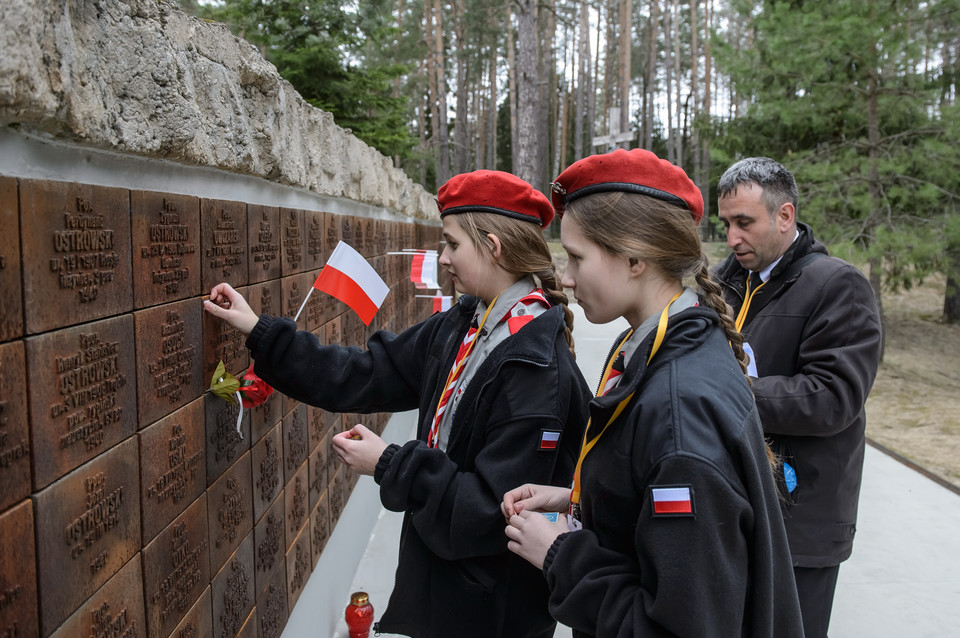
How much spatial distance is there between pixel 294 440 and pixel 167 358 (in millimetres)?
1087

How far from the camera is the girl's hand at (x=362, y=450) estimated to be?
1940mm

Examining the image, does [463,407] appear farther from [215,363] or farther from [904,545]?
[904,545]

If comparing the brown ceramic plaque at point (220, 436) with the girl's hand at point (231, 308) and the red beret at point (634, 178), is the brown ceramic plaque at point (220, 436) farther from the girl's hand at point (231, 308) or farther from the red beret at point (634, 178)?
the red beret at point (634, 178)

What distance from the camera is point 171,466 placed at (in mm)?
1596

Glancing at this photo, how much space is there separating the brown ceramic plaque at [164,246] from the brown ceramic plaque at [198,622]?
2.30 feet

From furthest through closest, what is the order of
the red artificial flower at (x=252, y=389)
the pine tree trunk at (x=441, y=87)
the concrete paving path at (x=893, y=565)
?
the pine tree trunk at (x=441, y=87)
the concrete paving path at (x=893, y=565)
the red artificial flower at (x=252, y=389)

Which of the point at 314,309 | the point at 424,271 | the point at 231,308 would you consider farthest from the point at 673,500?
the point at 424,271

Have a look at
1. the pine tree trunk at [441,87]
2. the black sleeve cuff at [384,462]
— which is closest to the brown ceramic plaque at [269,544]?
the black sleeve cuff at [384,462]

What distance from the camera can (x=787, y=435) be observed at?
2.35 metres

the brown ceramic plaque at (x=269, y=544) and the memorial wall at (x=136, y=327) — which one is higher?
the memorial wall at (x=136, y=327)

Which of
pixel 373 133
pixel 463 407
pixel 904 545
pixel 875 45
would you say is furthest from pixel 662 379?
pixel 875 45

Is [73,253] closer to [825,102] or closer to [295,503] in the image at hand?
[295,503]

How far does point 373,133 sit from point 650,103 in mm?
18843

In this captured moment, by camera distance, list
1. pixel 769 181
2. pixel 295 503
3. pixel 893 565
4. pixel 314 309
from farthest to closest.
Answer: pixel 893 565 → pixel 314 309 → pixel 295 503 → pixel 769 181
